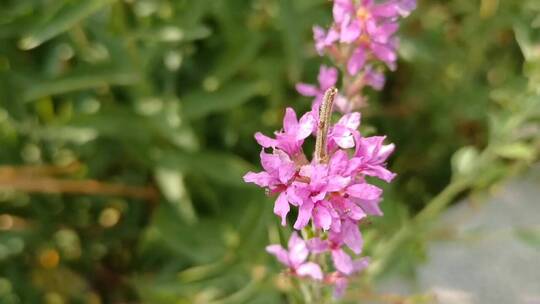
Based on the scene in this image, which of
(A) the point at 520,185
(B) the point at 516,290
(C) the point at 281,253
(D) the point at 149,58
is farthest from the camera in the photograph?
(A) the point at 520,185

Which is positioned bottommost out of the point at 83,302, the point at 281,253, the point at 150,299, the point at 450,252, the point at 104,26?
the point at 281,253

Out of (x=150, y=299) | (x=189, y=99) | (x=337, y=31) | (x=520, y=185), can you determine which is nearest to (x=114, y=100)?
(x=189, y=99)

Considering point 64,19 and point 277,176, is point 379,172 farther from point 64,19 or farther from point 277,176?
point 64,19

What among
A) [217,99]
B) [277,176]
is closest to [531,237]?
[217,99]

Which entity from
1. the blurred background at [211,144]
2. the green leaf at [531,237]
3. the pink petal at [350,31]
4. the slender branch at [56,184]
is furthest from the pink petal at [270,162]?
the slender branch at [56,184]

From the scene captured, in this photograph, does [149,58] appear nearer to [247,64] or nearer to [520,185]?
[247,64]

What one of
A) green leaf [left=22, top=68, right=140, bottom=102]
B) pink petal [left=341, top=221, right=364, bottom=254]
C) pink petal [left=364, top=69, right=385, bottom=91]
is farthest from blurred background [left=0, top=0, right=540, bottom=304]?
pink petal [left=341, top=221, right=364, bottom=254]

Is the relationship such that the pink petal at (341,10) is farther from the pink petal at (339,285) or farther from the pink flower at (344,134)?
the pink petal at (339,285)
